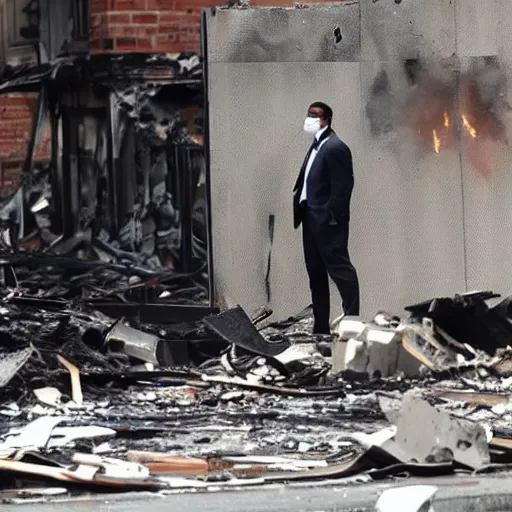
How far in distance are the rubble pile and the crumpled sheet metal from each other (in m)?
0.01

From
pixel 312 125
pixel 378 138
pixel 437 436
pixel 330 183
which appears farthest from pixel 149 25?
pixel 437 436

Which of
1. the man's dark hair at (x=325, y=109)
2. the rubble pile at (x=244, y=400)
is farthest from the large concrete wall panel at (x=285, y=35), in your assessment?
the rubble pile at (x=244, y=400)

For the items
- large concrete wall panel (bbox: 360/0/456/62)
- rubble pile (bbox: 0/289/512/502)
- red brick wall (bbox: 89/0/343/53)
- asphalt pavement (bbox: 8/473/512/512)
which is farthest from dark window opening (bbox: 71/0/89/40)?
asphalt pavement (bbox: 8/473/512/512)

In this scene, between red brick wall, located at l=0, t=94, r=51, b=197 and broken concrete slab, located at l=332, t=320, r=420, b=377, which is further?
red brick wall, located at l=0, t=94, r=51, b=197

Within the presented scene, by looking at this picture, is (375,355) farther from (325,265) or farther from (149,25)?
(149,25)

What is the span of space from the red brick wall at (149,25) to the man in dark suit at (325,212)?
180 cm

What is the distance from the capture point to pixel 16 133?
1295 centimetres

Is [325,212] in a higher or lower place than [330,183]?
lower

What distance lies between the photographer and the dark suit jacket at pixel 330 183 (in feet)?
35.2

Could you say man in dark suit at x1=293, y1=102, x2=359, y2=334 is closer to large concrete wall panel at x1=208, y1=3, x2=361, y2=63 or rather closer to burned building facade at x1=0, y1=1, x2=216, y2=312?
large concrete wall panel at x1=208, y1=3, x2=361, y2=63

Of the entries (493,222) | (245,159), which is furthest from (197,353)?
(493,222)

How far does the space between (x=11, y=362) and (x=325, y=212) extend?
335cm

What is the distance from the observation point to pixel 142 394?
7945mm

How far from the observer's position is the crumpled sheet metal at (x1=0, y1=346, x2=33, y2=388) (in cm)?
778
